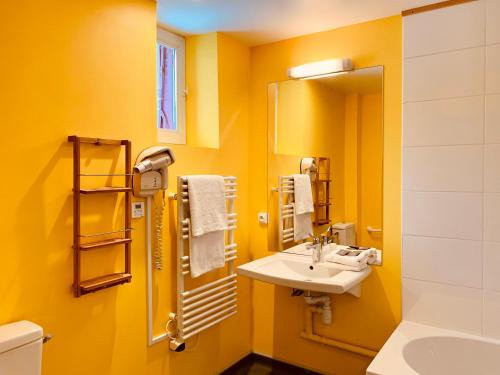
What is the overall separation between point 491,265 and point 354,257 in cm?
71

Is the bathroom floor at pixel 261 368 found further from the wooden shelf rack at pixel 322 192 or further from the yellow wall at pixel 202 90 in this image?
the yellow wall at pixel 202 90

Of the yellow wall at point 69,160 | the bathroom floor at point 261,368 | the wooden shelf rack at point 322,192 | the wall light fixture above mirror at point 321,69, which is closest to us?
the yellow wall at point 69,160

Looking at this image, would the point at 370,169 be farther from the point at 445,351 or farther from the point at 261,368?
the point at 261,368

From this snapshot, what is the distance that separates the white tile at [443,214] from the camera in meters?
2.07

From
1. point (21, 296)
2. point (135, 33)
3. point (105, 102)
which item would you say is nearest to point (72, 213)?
point (21, 296)

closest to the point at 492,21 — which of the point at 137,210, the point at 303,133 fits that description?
the point at 303,133

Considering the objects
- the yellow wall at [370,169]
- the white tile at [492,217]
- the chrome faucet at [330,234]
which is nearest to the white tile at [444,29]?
the yellow wall at [370,169]

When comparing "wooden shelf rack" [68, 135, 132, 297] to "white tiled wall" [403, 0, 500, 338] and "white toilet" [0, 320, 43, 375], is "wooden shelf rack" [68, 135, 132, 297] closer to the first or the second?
"white toilet" [0, 320, 43, 375]

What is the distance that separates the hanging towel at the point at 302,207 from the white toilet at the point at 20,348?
172 cm

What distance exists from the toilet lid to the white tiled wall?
6.35ft

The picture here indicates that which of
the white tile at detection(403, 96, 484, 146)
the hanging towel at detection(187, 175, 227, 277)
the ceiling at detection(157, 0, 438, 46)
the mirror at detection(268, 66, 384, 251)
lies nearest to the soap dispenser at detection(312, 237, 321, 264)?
the mirror at detection(268, 66, 384, 251)

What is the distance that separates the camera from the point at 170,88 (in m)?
2.62

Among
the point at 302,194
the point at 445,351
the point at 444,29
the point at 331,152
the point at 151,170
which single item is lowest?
the point at 445,351

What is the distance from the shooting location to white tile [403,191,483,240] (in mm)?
2072
